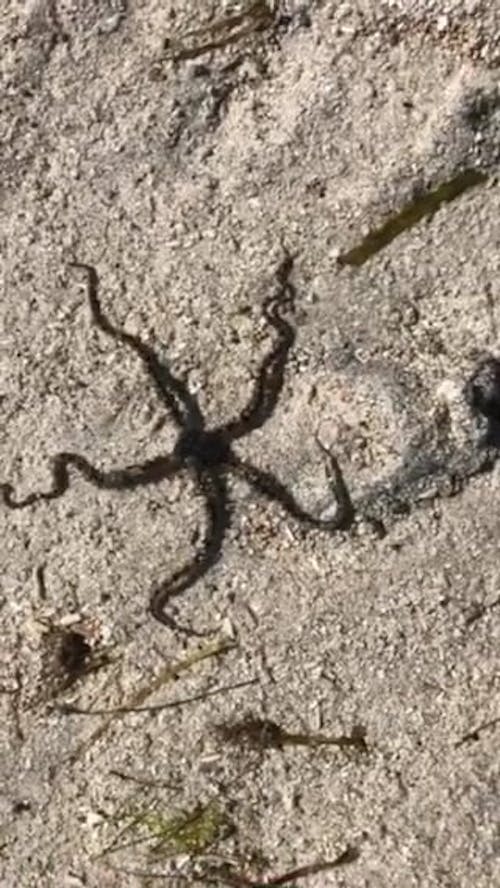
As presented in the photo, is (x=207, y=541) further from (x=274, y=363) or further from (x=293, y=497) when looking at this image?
(x=274, y=363)

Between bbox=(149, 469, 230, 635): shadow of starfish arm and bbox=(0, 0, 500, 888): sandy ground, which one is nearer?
bbox=(0, 0, 500, 888): sandy ground

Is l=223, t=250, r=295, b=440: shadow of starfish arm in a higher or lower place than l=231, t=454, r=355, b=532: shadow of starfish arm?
higher

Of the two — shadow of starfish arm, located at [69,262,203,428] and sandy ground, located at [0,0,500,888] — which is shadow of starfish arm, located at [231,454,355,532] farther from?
shadow of starfish arm, located at [69,262,203,428]

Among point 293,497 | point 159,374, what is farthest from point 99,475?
point 293,497

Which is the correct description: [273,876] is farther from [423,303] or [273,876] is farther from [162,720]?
[423,303]

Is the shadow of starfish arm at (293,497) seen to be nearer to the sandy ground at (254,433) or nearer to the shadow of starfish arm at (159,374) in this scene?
the sandy ground at (254,433)

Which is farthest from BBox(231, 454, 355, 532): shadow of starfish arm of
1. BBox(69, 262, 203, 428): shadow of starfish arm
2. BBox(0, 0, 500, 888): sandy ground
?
BBox(69, 262, 203, 428): shadow of starfish arm

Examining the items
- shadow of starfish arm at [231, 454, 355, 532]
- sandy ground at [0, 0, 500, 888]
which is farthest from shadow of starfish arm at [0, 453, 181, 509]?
shadow of starfish arm at [231, 454, 355, 532]
